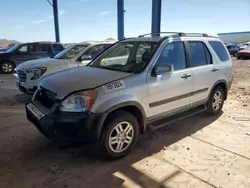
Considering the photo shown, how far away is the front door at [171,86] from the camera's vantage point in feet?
12.3

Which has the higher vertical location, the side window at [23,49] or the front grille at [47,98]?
the side window at [23,49]

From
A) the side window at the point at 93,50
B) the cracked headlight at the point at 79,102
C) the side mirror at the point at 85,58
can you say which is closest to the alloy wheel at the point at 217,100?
the cracked headlight at the point at 79,102

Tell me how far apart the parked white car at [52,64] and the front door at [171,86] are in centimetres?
326

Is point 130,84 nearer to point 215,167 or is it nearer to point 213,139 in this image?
point 215,167

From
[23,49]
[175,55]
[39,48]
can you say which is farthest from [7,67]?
[175,55]

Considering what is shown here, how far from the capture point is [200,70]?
15.1 ft

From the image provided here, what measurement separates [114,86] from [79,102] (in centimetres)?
52

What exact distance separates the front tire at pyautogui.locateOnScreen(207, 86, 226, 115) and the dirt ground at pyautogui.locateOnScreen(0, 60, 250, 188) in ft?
1.38

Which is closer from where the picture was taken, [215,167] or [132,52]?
[215,167]

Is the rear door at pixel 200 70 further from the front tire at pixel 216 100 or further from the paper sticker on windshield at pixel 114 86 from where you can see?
the paper sticker on windshield at pixel 114 86

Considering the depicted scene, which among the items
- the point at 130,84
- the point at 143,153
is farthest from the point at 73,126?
the point at 143,153

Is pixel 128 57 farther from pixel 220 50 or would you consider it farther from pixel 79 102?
pixel 220 50

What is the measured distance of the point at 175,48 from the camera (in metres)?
4.21

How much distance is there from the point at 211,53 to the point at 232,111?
1.70 meters
